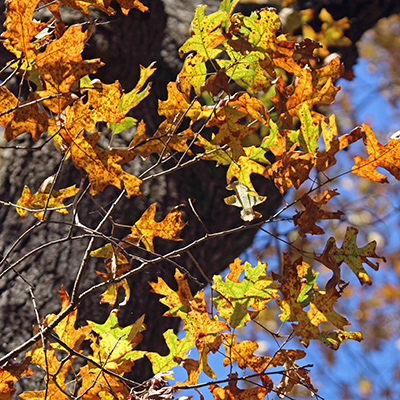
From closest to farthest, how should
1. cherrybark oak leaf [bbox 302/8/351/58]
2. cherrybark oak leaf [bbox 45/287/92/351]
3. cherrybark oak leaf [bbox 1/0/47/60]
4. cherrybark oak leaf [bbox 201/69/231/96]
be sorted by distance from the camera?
cherrybark oak leaf [bbox 1/0/47/60] → cherrybark oak leaf [bbox 201/69/231/96] → cherrybark oak leaf [bbox 45/287/92/351] → cherrybark oak leaf [bbox 302/8/351/58]

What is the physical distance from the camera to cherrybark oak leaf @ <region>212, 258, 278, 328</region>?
28.7 inches

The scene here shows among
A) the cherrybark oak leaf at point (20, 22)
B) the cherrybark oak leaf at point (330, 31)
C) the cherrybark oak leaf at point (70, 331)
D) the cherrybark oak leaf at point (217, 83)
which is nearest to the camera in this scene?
the cherrybark oak leaf at point (20, 22)

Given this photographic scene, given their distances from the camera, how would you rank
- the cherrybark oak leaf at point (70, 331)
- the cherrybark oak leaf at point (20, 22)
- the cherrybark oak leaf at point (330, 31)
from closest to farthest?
A: the cherrybark oak leaf at point (20, 22), the cherrybark oak leaf at point (70, 331), the cherrybark oak leaf at point (330, 31)

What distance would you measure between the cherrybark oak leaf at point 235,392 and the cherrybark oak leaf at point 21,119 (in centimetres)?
48

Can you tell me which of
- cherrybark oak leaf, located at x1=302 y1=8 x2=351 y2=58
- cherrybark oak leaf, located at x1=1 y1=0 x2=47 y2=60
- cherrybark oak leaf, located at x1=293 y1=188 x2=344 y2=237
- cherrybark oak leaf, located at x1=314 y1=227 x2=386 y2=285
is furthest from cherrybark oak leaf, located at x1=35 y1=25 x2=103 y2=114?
cherrybark oak leaf, located at x1=302 y1=8 x2=351 y2=58

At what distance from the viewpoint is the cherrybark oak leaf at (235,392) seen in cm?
69

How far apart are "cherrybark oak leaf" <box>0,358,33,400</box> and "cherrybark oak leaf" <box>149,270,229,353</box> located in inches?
10.1

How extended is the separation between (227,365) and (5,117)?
0.54 metres

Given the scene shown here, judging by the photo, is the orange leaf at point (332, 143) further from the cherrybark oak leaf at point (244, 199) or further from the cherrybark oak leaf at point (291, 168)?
the cherrybark oak leaf at point (244, 199)

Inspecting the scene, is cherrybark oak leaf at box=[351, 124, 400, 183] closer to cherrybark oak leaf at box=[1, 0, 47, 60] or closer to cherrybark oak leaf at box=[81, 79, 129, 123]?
cherrybark oak leaf at box=[81, 79, 129, 123]

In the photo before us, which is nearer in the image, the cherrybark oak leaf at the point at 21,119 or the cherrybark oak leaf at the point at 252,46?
the cherrybark oak leaf at the point at 21,119

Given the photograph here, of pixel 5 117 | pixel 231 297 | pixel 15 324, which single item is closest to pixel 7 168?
pixel 15 324

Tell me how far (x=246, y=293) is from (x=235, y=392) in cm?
16

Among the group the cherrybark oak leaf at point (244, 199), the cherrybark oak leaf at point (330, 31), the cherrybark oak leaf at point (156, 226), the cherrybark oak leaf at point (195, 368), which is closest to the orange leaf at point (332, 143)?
the cherrybark oak leaf at point (244, 199)
